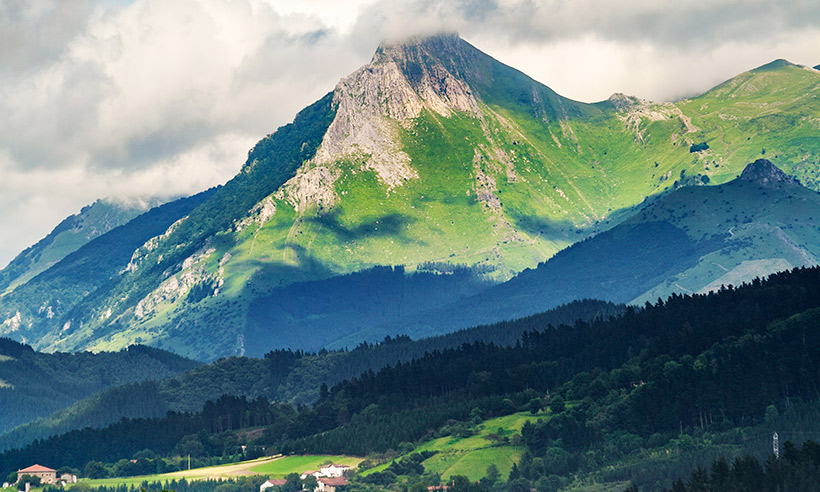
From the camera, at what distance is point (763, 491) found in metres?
200

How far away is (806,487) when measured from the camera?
644 ft

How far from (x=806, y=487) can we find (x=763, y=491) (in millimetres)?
6664
